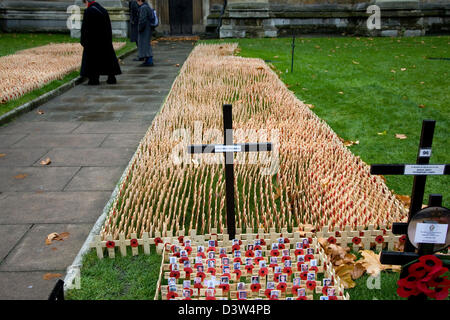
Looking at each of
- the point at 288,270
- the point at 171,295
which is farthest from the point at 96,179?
the point at 288,270

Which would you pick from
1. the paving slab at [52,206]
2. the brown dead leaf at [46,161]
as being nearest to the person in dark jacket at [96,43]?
the brown dead leaf at [46,161]

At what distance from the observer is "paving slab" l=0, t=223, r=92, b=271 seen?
2934 millimetres

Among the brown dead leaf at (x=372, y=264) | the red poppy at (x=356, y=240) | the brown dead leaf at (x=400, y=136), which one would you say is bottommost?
the brown dead leaf at (x=372, y=264)

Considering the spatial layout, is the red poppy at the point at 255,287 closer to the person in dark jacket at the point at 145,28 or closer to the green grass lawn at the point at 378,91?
the green grass lawn at the point at 378,91

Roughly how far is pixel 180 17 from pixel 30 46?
9746mm

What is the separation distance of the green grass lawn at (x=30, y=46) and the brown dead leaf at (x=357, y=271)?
241 inches

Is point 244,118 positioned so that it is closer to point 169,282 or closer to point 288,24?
point 169,282

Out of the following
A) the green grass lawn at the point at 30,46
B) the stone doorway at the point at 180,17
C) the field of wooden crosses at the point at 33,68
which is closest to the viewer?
the green grass lawn at the point at 30,46

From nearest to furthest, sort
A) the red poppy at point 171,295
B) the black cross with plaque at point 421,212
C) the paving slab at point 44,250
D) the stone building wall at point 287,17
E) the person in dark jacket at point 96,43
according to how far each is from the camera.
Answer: the black cross with plaque at point 421,212
the red poppy at point 171,295
the paving slab at point 44,250
the person in dark jacket at point 96,43
the stone building wall at point 287,17

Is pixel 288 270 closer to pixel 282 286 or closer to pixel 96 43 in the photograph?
pixel 282 286

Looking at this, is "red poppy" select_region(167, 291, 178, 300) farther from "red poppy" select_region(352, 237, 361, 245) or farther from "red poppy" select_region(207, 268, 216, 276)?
"red poppy" select_region(352, 237, 361, 245)

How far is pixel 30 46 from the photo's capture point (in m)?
15.4

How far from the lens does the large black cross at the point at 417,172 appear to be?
7.19 feet
